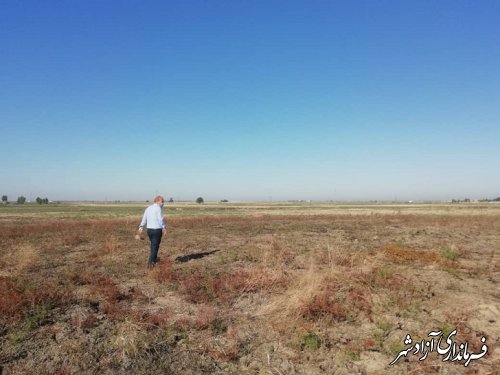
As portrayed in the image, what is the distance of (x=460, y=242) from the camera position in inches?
687

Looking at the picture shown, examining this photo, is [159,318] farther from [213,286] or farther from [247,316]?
[213,286]

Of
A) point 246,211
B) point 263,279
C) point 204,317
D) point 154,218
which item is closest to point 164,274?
point 154,218

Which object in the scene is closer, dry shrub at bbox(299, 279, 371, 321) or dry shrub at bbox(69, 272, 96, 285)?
dry shrub at bbox(299, 279, 371, 321)

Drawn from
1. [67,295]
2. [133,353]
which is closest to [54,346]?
[133,353]

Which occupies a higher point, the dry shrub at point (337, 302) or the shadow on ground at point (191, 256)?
the shadow on ground at point (191, 256)

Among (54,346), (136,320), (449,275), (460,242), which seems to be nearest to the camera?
(54,346)

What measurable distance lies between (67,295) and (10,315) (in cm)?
134

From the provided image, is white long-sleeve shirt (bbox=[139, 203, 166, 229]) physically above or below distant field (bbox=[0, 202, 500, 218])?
above

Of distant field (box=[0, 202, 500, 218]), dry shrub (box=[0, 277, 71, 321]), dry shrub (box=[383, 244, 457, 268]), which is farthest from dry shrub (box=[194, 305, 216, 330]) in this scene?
distant field (box=[0, 202, 500, 218])

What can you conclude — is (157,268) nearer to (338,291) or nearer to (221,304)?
(221,304)

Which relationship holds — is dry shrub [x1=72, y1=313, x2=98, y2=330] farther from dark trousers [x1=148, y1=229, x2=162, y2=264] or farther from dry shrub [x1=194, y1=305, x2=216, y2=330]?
dark trousers [x1=148, y1=229, x2=162, y2=264]

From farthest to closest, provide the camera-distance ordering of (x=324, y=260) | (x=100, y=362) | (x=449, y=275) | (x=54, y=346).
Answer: (x=324, y=260), (x=449, y=275), (x=54, y=346), (x=100, y=362)

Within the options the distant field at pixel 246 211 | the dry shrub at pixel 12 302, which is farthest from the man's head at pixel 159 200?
the distant field at pixel 246 211

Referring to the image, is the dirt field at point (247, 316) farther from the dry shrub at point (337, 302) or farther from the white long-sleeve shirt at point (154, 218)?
the white long-sleeve shirt at point (154, 218)
